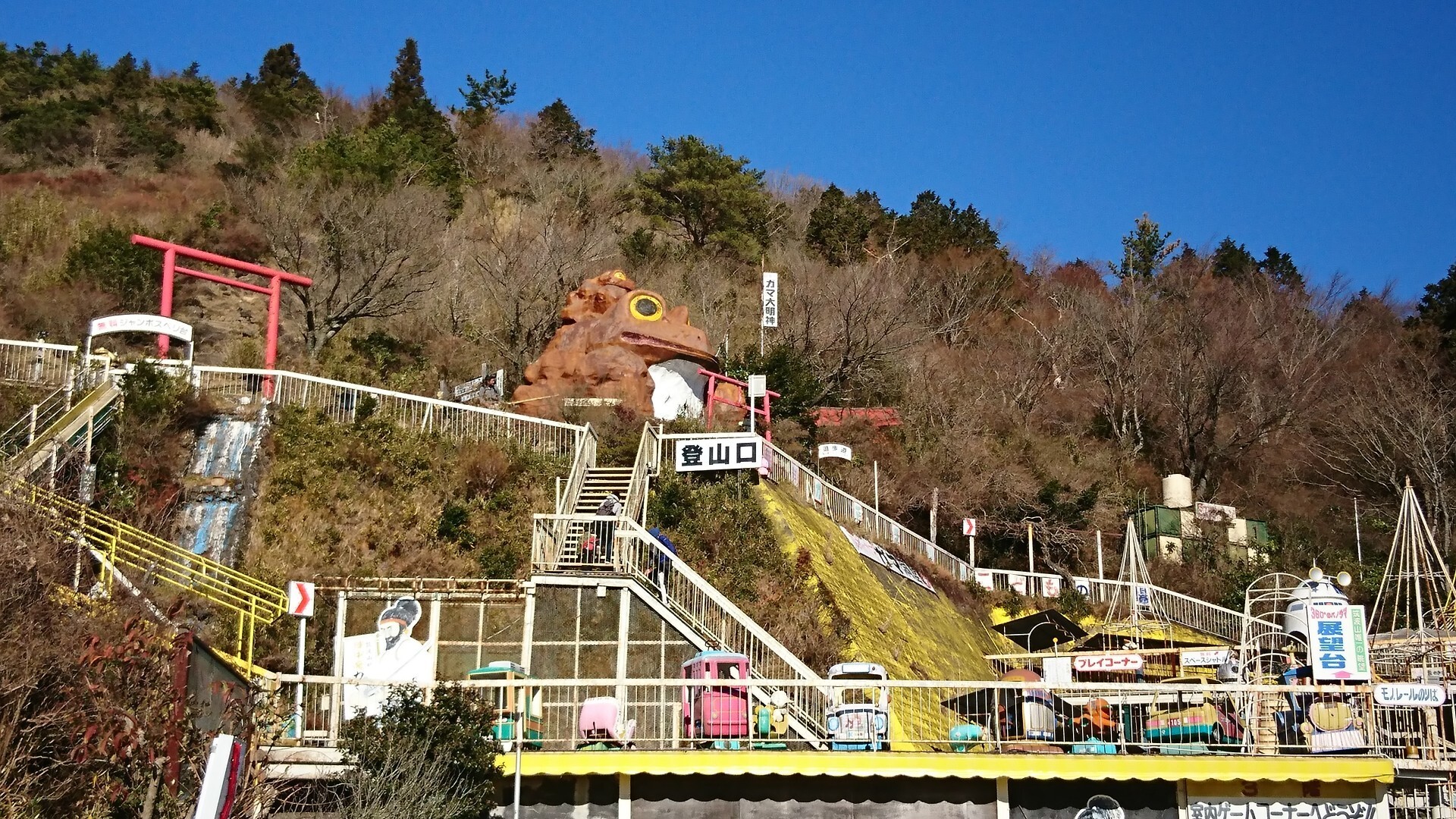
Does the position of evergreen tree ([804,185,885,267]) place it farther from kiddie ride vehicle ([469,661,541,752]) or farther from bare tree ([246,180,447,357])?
kiddie ride vehicle ([469,661,541,752])

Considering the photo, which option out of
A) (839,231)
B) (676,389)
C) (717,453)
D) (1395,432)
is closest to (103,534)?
(717,453)

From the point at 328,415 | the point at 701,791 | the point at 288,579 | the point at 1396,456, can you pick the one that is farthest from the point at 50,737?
the point at 1396,456

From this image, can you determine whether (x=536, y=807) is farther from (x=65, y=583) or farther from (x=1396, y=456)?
(x=1396, y=456)

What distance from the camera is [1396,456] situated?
39.7 m

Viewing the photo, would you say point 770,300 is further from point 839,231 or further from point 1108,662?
point 1108,662

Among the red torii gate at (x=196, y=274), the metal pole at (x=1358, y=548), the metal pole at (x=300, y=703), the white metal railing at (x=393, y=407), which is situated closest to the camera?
the metal pole at (x=300, y=703)

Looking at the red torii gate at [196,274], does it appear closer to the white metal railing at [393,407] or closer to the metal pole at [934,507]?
the white metal railing at [393,407]

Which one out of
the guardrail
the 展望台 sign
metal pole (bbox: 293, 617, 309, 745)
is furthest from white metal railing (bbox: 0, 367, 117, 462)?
the 展望台 sign

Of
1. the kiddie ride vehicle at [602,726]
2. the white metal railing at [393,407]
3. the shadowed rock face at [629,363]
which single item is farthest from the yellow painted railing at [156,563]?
the shadowed rock face at [629,363]

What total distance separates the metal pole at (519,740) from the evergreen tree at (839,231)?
38.1 meters

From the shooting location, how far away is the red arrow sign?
15.4 metres

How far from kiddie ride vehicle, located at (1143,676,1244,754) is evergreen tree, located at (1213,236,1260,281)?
Result: 45967mm

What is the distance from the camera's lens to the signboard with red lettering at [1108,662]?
16.4 meters

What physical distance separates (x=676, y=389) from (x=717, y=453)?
519cm
